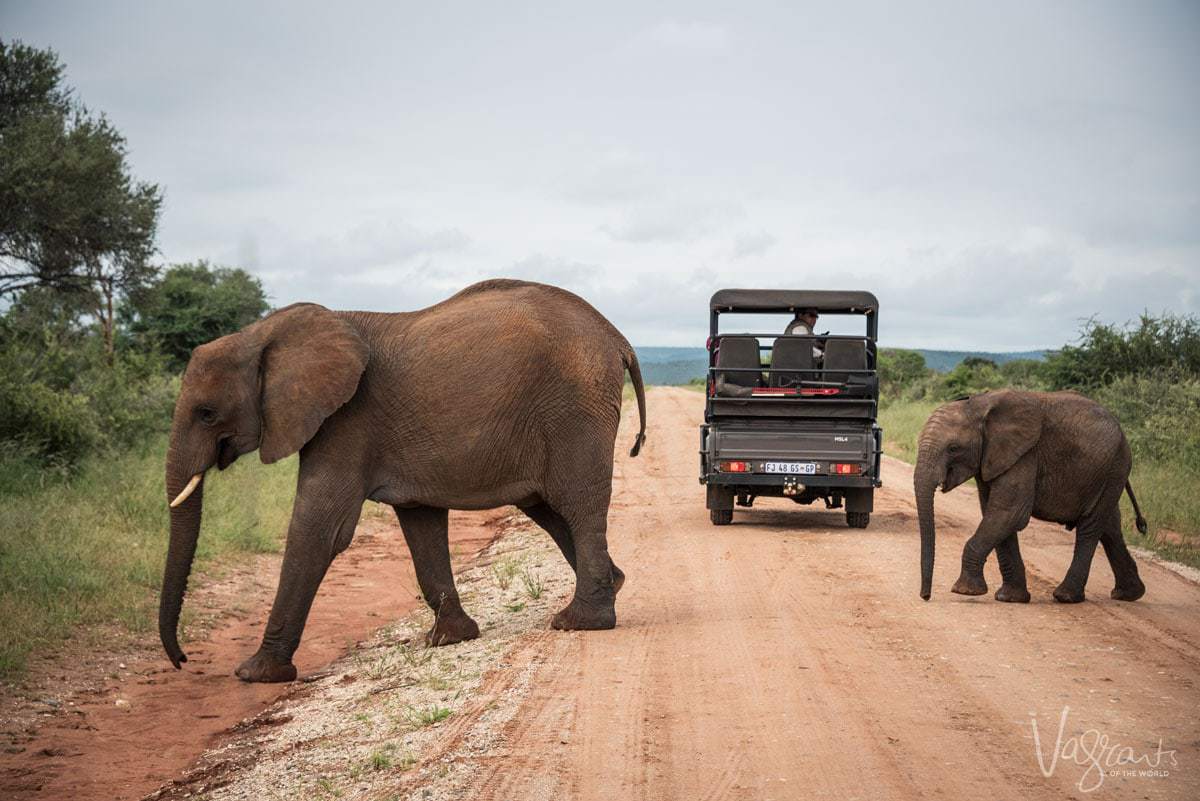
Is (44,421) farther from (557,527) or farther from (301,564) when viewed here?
(557,527)

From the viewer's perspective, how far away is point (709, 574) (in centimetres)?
1115

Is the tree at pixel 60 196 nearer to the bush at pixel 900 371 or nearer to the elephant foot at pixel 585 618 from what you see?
the elephant foot at pixel 585 618

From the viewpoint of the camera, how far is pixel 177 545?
827cm

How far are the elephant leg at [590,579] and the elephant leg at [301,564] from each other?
1.58m

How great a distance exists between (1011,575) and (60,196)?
694 inches

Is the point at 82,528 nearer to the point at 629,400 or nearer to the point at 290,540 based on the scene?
the point at 290,540

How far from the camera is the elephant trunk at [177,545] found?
8.19 metres

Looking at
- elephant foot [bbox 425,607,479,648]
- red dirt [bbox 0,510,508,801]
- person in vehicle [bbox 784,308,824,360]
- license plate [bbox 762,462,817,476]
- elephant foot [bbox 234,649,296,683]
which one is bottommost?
red dirt [bbox 0,510,508,801]

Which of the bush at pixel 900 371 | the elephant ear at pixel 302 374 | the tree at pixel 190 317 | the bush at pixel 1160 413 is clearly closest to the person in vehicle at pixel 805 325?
the bush at pixel 1160 413

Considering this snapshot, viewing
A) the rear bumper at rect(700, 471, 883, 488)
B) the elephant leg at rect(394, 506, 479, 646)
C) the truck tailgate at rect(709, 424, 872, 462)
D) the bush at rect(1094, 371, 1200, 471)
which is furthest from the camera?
the bush at rect(1094, 371, 1200, 471)

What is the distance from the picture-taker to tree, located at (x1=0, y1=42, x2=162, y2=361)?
68.6ft

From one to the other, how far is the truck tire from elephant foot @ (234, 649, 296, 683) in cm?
769

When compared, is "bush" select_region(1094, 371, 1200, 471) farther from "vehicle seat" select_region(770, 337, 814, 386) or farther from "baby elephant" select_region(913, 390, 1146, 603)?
"baby elephant" select_region(913, 390, 1146, 603)

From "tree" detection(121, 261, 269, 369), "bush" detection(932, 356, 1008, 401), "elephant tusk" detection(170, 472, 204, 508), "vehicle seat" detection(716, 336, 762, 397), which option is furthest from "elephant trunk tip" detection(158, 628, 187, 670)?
"bush" detection(932, 356, 1008, 401)
